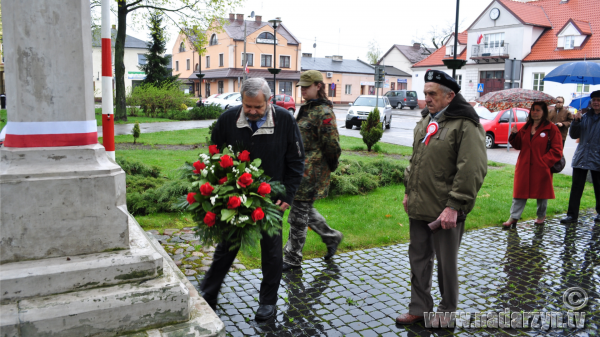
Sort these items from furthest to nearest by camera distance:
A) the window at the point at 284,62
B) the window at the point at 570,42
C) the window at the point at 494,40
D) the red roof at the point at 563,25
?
the window at the point at 284,62, the window at the point at 494,40, the window at the point at 570,42, the red roof at the point at 563,25

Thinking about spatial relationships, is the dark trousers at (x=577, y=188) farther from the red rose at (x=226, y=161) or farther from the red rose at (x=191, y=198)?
the red rose at (x=191, y=198)

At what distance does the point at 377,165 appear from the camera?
10.1 m

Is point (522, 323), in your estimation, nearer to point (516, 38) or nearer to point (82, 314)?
point (82, 314)

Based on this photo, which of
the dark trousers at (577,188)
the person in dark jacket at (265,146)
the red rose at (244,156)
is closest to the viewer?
the red rose at (244,156)

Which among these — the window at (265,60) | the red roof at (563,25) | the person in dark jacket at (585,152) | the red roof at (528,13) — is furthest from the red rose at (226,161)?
the window at (265,60)

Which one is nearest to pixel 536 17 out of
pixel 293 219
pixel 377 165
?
pixel 377 165

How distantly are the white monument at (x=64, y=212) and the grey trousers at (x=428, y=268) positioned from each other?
1.62 meters

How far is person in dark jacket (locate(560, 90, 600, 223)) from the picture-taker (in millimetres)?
7117

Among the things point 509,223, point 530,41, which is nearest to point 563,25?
point 530,41

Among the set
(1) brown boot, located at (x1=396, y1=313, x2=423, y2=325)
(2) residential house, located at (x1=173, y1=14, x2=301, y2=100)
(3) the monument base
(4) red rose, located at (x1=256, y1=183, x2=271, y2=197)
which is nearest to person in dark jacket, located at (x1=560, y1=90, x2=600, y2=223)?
(1) brown boot, located at (x1=396, y1=313, x2=423, y2=325)

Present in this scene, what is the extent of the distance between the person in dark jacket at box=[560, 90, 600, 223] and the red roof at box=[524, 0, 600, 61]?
35.5m

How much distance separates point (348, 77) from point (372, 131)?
1961 inches

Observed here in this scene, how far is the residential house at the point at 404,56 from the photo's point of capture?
69.8 metres

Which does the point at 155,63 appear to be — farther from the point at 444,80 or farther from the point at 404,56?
the point at 404,56
